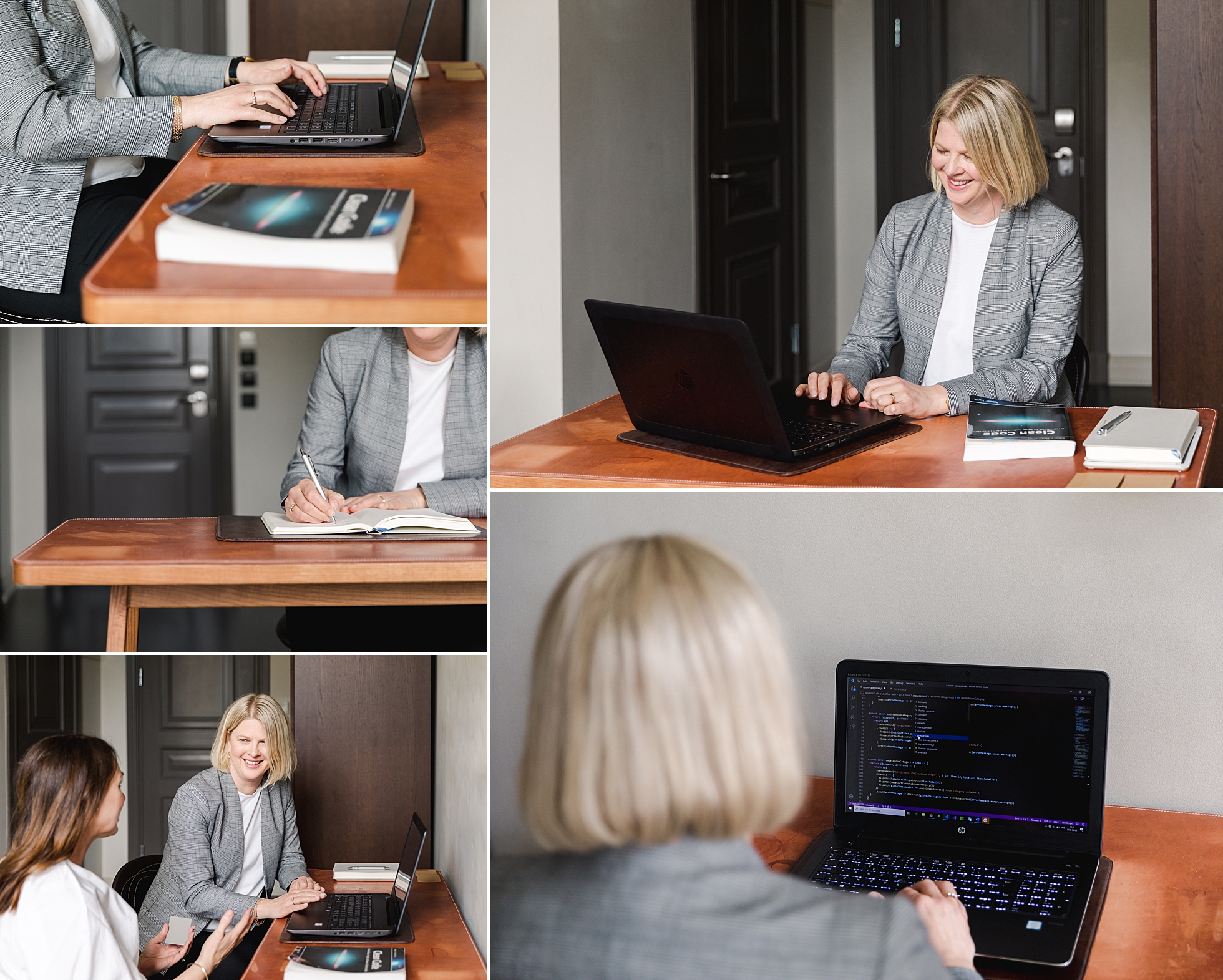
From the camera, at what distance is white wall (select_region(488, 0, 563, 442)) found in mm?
2666

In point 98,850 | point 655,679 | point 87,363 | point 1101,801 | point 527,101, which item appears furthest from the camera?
point 98,850

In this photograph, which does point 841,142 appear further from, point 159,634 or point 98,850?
point 98,850

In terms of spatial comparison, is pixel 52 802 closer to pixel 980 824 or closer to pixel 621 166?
pixel 980 824

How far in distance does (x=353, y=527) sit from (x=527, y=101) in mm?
1714

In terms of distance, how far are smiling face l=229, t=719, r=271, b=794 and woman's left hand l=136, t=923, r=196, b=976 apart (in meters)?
0.54

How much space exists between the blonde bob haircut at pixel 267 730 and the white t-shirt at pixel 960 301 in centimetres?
193

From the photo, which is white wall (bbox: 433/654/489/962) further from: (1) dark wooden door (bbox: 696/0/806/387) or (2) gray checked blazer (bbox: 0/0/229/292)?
(1) dark wooden door (bbox: 696/0/806/387)

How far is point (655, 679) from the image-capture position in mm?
1024

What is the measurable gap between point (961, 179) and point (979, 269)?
18cm

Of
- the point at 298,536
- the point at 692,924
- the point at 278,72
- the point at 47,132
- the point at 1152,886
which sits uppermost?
the point at 278,72

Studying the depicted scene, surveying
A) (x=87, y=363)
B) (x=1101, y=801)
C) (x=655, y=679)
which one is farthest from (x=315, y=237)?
(x=87, y=363)

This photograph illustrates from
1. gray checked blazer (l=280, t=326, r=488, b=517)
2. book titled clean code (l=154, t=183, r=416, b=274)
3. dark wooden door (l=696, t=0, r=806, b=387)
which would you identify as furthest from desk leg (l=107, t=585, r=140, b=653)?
dark wooden door (l=696, t=0, r=806, b=387)

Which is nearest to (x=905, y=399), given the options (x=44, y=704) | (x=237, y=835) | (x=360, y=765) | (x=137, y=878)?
(x=237, y=835)

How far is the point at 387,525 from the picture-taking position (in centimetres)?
133
